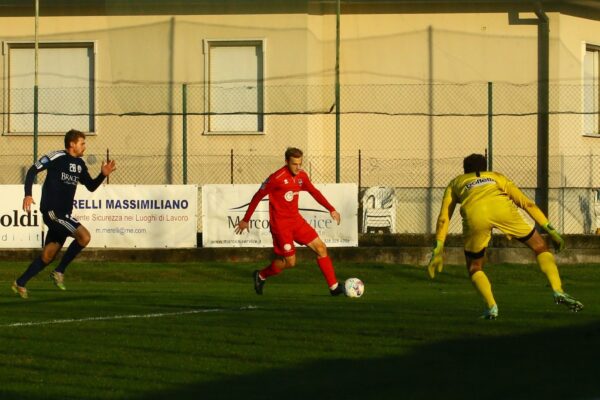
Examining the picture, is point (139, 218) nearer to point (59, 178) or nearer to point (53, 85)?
point (53, 85)

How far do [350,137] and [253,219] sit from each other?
6.02 metres

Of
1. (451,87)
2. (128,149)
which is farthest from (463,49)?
(128,149)

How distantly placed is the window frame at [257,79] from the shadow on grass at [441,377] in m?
20.1

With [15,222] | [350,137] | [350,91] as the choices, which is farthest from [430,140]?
[15,222]

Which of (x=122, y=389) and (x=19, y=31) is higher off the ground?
(x=19, y=31)

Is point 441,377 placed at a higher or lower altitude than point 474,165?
lower

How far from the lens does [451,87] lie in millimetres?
30781

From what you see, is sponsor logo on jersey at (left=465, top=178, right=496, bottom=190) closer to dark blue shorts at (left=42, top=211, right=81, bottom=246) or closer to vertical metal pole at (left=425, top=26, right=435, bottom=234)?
dark blue shorts at (left=42, top=211, right=81, bottom=246)

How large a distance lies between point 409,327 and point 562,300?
2133 millimetres

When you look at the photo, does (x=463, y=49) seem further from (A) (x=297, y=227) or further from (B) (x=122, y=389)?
(B) (x=122, y=389)

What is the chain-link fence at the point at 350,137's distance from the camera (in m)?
30.1

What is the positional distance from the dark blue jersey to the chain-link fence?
12454 mm

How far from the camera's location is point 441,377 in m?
8.92

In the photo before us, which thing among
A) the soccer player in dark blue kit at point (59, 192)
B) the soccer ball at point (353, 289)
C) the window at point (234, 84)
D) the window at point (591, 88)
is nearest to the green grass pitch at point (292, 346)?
the soccer ball at point (353, 289)
